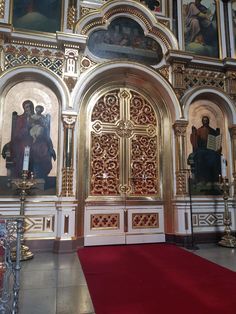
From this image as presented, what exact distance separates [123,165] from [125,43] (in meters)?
2.65

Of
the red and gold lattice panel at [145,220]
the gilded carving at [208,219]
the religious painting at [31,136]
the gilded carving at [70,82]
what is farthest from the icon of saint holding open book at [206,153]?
the religious painting at [31,136]

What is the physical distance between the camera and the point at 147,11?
6.09 m


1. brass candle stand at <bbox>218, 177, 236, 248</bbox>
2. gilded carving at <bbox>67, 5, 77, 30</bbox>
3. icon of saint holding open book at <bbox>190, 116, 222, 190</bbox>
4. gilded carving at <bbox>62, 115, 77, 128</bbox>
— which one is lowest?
brass candle stand at <bbox>218, 177, 236, 248</bbox>

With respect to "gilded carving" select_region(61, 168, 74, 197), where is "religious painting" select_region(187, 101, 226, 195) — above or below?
above

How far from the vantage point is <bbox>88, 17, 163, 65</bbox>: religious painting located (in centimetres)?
580

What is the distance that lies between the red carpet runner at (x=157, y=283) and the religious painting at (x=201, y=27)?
4620 mm

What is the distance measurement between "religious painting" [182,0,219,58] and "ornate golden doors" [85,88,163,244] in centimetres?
184

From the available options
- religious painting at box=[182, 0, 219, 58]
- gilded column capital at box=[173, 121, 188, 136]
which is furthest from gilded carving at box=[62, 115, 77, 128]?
religious painting at box=[182, 0, 219, 58]

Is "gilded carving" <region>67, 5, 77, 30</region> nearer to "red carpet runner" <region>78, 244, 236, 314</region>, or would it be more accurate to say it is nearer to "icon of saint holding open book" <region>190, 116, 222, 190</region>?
"icon of saint holding open book" <region>190, 116, 222, 190</region>

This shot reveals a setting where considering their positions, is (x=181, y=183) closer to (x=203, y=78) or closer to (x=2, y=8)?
(x=203, y=78)

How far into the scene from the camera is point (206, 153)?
6000 millimetres

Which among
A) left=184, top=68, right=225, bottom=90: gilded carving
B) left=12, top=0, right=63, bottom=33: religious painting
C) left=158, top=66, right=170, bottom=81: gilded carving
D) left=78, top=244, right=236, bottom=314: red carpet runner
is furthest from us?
left=184, top=68, right=225, bottom=90: gilded carving

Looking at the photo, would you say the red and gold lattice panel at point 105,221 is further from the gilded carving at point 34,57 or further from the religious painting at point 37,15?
the religious painting at point 37,15

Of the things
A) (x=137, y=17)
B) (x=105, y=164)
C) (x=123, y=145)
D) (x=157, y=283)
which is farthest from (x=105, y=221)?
(x=137, y=17)
